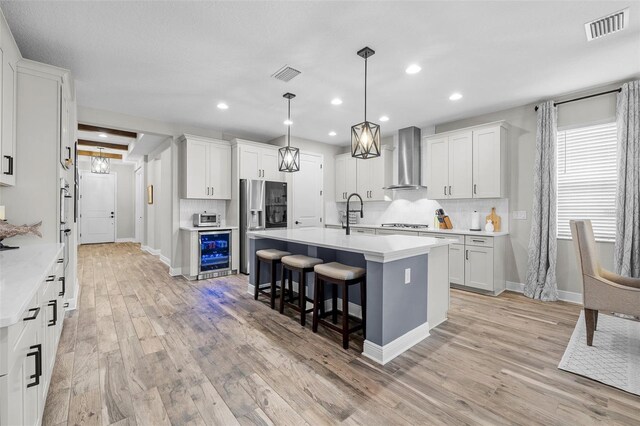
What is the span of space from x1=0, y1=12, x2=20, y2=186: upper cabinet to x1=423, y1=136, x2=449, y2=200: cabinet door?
523 centimetres

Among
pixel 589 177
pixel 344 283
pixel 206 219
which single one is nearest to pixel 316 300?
pixel 344 283

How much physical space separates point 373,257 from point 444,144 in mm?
3439

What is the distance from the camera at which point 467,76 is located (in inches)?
134

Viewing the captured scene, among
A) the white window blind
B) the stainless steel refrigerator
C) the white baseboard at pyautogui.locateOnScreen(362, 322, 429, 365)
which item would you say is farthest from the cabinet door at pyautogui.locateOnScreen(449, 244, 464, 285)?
the stainless steel refrigerator

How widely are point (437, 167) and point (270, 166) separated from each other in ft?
10.4

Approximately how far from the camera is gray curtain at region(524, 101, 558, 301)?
3.97m

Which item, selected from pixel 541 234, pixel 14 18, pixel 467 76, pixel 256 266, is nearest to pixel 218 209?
pixel 256 266

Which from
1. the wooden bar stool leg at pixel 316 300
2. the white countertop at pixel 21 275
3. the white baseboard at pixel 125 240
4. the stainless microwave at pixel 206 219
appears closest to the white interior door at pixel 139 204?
the white baseboard at pixel 125 240

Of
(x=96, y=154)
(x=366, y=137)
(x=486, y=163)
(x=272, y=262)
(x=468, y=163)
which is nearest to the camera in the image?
(x=366, y=137)

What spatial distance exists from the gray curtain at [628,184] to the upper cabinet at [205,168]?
5794mm

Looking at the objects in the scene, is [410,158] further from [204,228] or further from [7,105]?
[7,105]

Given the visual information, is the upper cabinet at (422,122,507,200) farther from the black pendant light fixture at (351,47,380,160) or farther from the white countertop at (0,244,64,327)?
the white countertop at (0,244,64,327)

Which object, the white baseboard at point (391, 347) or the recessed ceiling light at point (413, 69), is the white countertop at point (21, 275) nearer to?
the white baseboard at point (391, 347)

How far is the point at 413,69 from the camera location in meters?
3.21
